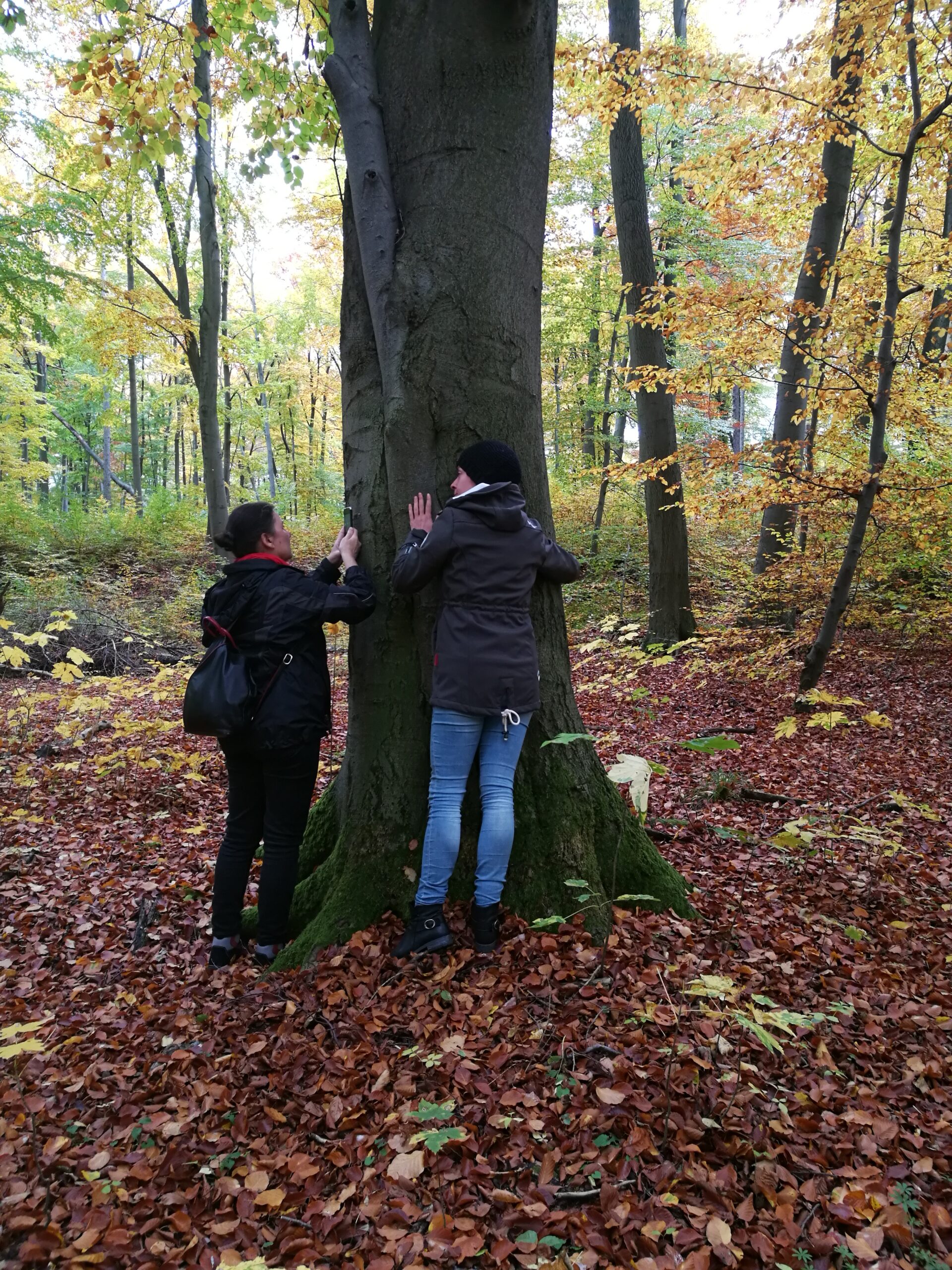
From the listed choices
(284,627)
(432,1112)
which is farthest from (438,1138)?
(284,627)

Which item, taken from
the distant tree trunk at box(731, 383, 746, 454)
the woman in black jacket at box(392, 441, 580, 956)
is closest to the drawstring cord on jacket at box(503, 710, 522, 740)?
the woman in black jacket at box(392, 441, 580, 956)

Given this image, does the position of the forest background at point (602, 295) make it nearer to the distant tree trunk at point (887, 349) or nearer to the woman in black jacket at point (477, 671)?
the distant tree trunk at point (887, 349)

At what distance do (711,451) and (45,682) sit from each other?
365 inches

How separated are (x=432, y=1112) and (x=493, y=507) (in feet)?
6.84

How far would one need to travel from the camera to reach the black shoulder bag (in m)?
3.01

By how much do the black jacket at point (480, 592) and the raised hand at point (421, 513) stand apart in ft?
0.21

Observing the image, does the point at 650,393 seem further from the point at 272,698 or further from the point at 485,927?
the point at 485,927

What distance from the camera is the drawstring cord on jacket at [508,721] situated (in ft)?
9.42

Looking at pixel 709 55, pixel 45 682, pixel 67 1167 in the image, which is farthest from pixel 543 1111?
pixel 45 682

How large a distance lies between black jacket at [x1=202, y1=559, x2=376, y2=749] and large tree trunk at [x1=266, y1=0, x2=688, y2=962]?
A: 0.19 m

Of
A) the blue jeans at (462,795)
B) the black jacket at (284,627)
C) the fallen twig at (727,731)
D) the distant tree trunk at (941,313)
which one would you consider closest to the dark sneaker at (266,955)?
the blue jeans at (462,795)

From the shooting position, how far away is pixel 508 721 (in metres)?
2.89

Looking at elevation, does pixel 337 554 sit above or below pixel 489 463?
below

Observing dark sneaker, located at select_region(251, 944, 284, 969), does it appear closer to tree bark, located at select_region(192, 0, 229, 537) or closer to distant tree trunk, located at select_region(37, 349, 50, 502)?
tree bark, located at select_region(192, 0, 229, 537)
